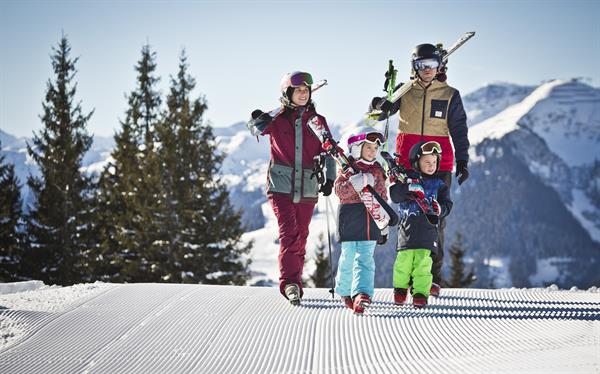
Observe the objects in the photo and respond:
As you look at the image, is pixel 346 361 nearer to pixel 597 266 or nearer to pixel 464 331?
pixel 464 331

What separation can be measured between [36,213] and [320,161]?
17.5m

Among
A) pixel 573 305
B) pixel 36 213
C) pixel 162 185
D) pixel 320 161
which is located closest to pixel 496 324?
pixel 573 305

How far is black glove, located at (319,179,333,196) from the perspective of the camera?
526cm

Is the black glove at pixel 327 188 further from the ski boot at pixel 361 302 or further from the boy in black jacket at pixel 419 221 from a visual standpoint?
the ski boot at pixel 361 302

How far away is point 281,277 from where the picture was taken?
5496 millimetres

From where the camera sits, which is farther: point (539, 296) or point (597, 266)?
point (597, 266)

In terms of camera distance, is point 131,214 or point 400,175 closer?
point 400,175

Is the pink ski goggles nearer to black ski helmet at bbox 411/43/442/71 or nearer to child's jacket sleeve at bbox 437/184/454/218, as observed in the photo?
black ski helmet at bbox 411/43/442/71

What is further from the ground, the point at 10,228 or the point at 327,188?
the point at 327,188

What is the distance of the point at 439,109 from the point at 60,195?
17459mm

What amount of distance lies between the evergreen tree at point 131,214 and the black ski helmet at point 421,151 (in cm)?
1335

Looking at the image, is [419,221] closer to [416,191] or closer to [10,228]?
[416,191]

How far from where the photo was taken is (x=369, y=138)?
515 centimetres

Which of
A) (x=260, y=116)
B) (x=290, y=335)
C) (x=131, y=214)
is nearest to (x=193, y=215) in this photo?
(x=131, y=214)
